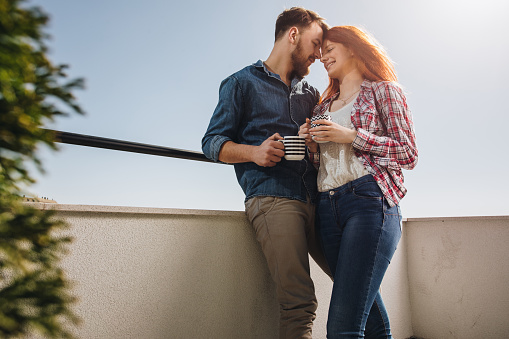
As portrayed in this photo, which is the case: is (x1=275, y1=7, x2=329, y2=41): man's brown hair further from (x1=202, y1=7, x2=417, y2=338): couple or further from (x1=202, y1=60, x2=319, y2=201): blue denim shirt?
(x1=202, y1=60, x2=319, y2=201): blue denim shirt

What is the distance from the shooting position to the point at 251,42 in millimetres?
2727

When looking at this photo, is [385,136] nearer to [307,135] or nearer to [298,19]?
[307,135]

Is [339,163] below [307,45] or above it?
below

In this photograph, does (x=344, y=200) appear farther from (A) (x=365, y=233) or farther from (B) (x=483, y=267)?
(B) (x=483, y=267)

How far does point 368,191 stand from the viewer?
123cm

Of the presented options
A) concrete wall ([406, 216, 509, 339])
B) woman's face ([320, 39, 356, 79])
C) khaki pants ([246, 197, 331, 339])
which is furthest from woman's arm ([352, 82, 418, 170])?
concrete wall ([406, 216, 509, 339])

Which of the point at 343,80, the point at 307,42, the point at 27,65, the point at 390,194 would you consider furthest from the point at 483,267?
the point at 27,65

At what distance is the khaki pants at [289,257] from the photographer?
50.2 inches

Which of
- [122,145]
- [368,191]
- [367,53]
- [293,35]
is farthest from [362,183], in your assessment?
[122,145]

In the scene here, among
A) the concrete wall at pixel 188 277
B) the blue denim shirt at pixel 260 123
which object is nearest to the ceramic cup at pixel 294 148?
the blue denim shirt at pixel 260 123

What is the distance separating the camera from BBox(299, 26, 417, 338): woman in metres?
1.17

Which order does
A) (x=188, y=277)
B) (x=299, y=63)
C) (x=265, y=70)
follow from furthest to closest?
(x=299, y=63)
(x=265, y=70)
(x=188, y=277)

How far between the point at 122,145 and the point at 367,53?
1.07 metres

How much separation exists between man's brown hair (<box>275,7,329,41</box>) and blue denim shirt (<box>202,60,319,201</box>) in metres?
0.26
